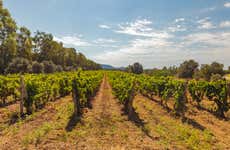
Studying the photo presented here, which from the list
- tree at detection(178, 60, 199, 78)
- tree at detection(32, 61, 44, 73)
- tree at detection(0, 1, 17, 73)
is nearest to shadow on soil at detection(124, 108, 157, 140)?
tree at detection(0, 1, 17, 73)

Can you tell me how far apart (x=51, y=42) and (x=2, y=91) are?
135 feet

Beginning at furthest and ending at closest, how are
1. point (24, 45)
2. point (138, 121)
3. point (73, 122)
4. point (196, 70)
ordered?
point (196, 70), point (24, 45), point (138, 121), point (73, 122)

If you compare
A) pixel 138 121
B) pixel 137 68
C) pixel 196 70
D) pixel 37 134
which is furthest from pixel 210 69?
pixel 37 134

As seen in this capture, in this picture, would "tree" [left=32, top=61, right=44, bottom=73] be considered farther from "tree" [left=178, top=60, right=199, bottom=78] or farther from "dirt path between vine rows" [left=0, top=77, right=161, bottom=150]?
"tree" [left=178, top=60, right=199, bottom=78]

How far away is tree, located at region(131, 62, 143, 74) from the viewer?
68.9 metres

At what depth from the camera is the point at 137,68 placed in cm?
6931

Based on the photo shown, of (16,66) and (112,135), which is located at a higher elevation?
(16,66)

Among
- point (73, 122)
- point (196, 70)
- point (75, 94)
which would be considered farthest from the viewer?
point (196, 70)

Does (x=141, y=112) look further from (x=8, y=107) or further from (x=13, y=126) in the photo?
(x=8, y=107)

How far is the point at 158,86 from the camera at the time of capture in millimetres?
14586

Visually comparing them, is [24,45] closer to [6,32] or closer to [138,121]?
[6,32]

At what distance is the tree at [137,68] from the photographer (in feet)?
226

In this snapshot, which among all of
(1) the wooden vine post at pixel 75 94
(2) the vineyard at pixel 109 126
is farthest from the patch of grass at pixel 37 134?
(1) the wooden vine post at pixel 75 94

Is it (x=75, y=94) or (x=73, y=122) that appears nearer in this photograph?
(x=73, y=122)
